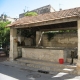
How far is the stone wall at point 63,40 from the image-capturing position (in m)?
14.8

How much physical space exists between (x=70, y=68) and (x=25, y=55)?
5332 millimetres

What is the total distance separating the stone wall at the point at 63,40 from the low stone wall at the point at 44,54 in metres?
3.83

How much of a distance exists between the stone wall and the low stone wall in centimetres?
383

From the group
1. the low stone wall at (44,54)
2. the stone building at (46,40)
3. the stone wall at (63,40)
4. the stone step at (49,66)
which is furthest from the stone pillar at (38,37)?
the stone step at (49,66)

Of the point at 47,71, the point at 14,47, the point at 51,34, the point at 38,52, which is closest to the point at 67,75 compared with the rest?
the point at 47,71

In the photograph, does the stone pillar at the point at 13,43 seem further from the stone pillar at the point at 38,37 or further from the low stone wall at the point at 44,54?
the stone pillar at the point at 38,37

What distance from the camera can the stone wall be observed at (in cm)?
1480

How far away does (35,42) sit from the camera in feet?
58.6

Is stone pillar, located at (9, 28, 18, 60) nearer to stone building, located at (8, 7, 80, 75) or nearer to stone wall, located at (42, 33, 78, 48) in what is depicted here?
stone building, located at (8, 7, 80, 75)

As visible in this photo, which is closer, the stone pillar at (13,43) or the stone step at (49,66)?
the stone step at (49,66)

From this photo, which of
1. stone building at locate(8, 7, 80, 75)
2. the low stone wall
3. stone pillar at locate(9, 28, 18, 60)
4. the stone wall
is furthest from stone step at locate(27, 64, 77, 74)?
the stone wall

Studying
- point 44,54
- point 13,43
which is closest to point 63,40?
point 44,54

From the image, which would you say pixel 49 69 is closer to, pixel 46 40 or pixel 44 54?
pixel 44 54

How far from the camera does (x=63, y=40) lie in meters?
15.5
